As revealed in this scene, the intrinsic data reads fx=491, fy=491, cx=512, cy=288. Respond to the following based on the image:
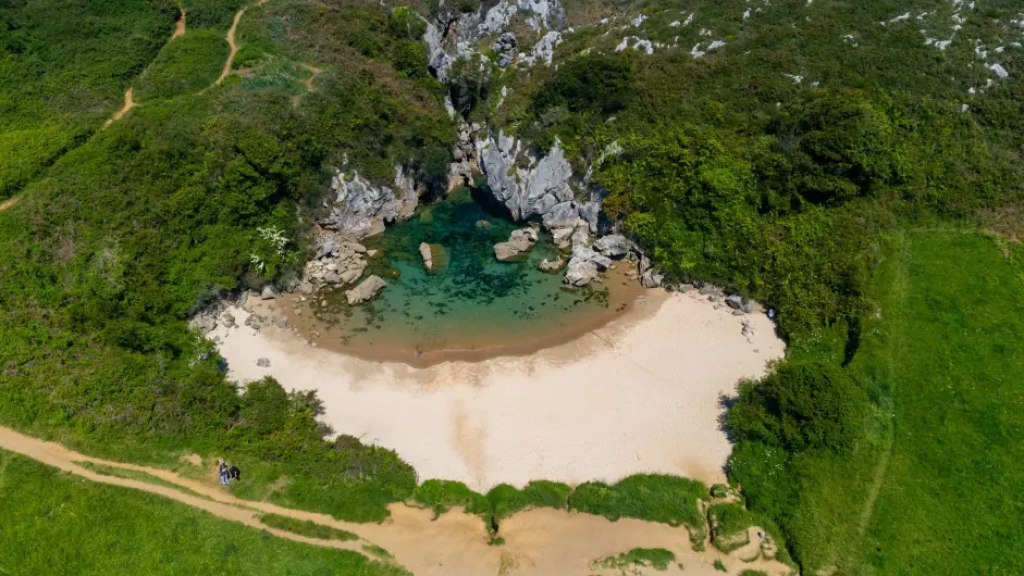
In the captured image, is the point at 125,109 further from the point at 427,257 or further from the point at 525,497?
the point at 525,497

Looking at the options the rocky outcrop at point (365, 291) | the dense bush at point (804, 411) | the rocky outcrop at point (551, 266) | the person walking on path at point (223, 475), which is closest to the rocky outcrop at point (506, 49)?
the rocky outcrop at point (551, 266)

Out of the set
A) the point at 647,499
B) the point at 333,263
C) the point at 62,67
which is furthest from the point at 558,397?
the point at 62,67

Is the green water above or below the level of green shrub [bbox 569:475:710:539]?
below

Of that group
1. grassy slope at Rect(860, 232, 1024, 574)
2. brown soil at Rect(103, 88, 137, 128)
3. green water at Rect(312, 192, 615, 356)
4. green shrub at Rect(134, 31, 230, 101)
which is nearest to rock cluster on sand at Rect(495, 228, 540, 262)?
green water at Rect(312, 192, 615, 356)

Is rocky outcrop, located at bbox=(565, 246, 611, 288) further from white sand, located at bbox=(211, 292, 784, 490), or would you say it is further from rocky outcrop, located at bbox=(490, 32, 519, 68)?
rocky outcrop, located at bbox=(490, 32, 519, 68)

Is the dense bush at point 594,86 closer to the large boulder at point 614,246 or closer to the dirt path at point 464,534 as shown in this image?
the large boulder at point 614,246

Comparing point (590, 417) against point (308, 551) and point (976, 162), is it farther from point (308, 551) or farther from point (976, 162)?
point (976, 162)
